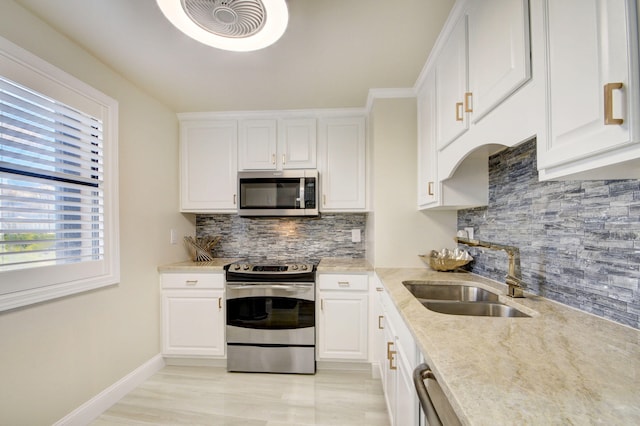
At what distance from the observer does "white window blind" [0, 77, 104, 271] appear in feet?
4.48

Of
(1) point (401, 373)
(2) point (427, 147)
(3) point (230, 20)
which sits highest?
(3) point (230, 20)

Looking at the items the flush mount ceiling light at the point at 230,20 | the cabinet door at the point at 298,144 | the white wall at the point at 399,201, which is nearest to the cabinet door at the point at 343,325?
the white wall at the point at 399,201

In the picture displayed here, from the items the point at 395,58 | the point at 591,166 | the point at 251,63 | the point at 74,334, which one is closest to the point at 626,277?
the point at 591,166

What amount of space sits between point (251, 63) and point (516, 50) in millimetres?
1520

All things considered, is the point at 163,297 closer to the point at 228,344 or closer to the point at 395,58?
the point at 228,344

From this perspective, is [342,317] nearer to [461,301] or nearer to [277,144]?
[461,301]

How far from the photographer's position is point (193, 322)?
2.42 m

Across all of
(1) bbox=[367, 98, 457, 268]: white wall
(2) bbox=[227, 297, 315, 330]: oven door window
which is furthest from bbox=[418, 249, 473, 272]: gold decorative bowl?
(2) bbox=[227, 297, 315, 330]: oven door window

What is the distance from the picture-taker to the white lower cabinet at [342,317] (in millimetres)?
2312

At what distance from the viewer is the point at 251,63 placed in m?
1.87

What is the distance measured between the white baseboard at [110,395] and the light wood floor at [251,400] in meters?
0.04

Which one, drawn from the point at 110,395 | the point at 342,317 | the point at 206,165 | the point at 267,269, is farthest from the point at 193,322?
the point at 206,165

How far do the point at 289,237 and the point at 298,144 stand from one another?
3.16 feet

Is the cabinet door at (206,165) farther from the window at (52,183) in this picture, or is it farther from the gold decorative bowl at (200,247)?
the window at (52,183)
